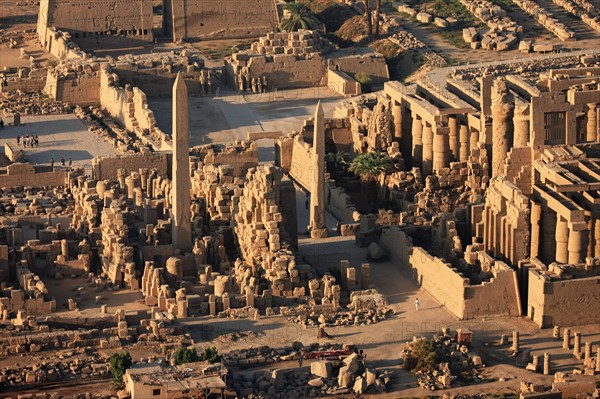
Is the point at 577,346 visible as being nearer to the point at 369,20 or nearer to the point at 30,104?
the point at 30,104

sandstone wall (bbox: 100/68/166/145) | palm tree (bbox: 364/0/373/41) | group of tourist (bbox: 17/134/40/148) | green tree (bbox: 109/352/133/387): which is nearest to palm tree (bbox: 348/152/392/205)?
sandstone wall (bbox: 100/68/166/145)

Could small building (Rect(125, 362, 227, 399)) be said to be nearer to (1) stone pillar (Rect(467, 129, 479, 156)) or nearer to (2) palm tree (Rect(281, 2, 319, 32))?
(1) stone pillar (Rect(467, 129, 479, 156))

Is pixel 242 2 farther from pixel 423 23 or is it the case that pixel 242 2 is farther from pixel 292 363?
pixel 292 363

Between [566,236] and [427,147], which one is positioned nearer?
[566,236]

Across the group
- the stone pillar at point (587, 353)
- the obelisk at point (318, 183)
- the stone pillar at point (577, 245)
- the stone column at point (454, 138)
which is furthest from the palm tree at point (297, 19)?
the stone pillar at point (587, 353)

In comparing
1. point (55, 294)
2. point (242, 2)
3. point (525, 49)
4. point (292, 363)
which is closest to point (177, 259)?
point (55, 294)

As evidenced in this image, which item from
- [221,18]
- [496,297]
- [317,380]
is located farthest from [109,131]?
[317,380]
